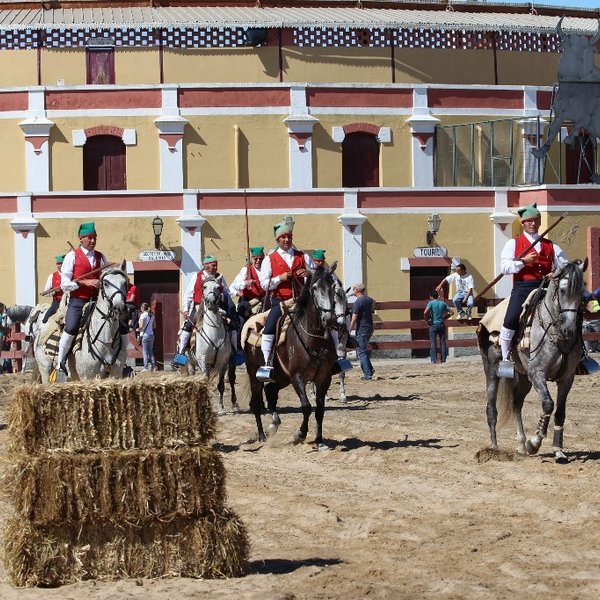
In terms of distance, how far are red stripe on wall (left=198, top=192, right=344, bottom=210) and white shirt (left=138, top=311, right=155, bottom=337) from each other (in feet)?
19.5

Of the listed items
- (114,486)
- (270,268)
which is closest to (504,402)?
(270,268)

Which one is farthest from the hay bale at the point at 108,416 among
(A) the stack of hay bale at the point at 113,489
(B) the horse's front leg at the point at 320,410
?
Result: (B) the horse's front leg at the point at 320,410

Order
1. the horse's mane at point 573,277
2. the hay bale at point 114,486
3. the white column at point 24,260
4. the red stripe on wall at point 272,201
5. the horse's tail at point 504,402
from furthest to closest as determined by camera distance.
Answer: the red stripe on wall at point 272,201 → the white column at point 24,260 → the horse's tail at point 504,402 → the horse's mane at point 573,277 → the hay bale at point 114,486

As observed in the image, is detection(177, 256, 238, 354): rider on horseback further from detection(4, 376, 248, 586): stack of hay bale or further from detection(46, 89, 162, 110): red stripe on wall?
detection(46, 89, 162, 110): red stripe on wall

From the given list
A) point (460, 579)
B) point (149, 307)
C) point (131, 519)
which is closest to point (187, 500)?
point (131, 519)

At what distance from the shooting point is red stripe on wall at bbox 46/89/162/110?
43219mm

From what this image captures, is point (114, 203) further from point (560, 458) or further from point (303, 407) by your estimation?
point (560, 458)

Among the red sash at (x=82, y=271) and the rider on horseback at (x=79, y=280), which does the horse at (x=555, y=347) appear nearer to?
the rider on horseback at (x=79, y=280)

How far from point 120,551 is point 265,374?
7954mm

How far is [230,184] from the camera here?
1716 inches

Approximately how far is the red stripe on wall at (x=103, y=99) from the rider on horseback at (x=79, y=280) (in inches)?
1010

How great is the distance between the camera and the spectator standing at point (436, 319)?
34.6 metres

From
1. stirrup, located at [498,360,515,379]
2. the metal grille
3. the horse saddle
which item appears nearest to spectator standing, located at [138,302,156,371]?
the metal grille

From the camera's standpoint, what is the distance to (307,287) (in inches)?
687
